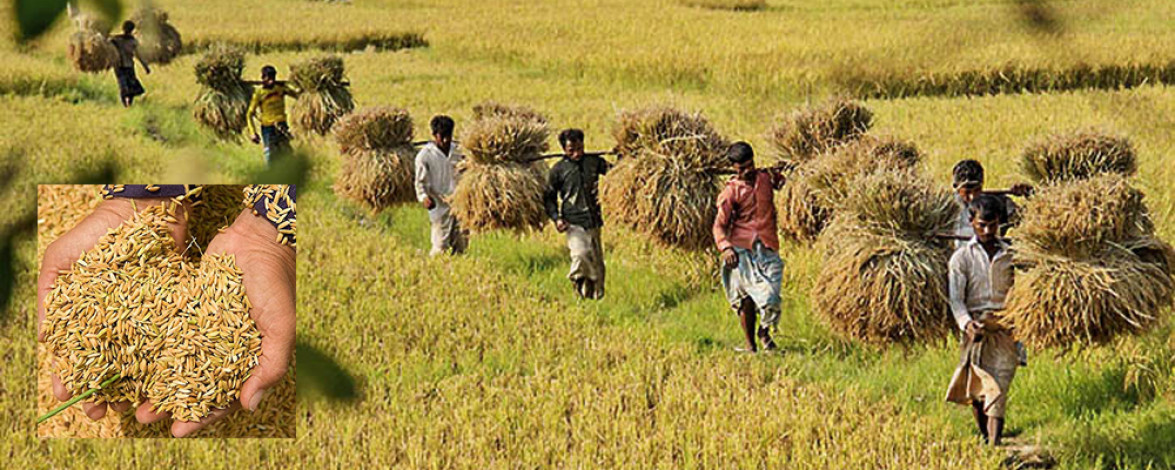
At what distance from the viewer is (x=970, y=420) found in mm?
5438

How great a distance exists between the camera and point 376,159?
8344 mm

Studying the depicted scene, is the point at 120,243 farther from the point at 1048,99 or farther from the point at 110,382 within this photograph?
the point at 1048,99

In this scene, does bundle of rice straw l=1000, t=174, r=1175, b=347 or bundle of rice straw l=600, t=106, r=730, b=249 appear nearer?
bundle of rice straw l=1000, t=174, r=1175, b=347

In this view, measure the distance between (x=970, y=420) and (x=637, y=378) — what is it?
1527mm

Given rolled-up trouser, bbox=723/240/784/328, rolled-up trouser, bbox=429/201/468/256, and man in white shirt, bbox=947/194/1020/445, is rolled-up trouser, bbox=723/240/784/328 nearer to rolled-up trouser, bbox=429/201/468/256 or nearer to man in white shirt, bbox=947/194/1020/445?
man in white shirt, bbox=947/194/1020/445

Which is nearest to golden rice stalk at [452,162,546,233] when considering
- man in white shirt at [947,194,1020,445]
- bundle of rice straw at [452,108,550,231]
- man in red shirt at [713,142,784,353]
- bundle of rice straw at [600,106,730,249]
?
bundle of rice straw at [452,108,550,231]

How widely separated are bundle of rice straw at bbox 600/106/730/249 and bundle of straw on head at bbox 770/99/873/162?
32 cm

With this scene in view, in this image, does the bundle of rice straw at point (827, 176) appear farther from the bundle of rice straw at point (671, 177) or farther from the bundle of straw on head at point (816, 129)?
the bundle of rice straw at point (671, 177)

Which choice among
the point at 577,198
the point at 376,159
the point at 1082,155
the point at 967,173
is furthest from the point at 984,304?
the point at 376,159

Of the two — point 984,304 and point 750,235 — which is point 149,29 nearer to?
point 984,304

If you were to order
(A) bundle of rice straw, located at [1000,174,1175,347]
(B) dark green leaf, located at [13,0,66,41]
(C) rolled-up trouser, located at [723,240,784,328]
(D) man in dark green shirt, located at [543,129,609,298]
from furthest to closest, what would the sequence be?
1. (D) man in dark green shirt, located at [543,129,609,298]
2. (C) rolled-up trouser, located at [723,240,784,328]
3. (A) bundle of rice straw, located at [1000,174,1175,347]
4. (B) dark green leaf, located at [13,0,66,41]

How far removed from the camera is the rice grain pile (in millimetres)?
970

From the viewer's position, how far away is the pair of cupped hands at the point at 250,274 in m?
0.96

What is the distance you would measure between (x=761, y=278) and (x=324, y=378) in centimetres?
542
